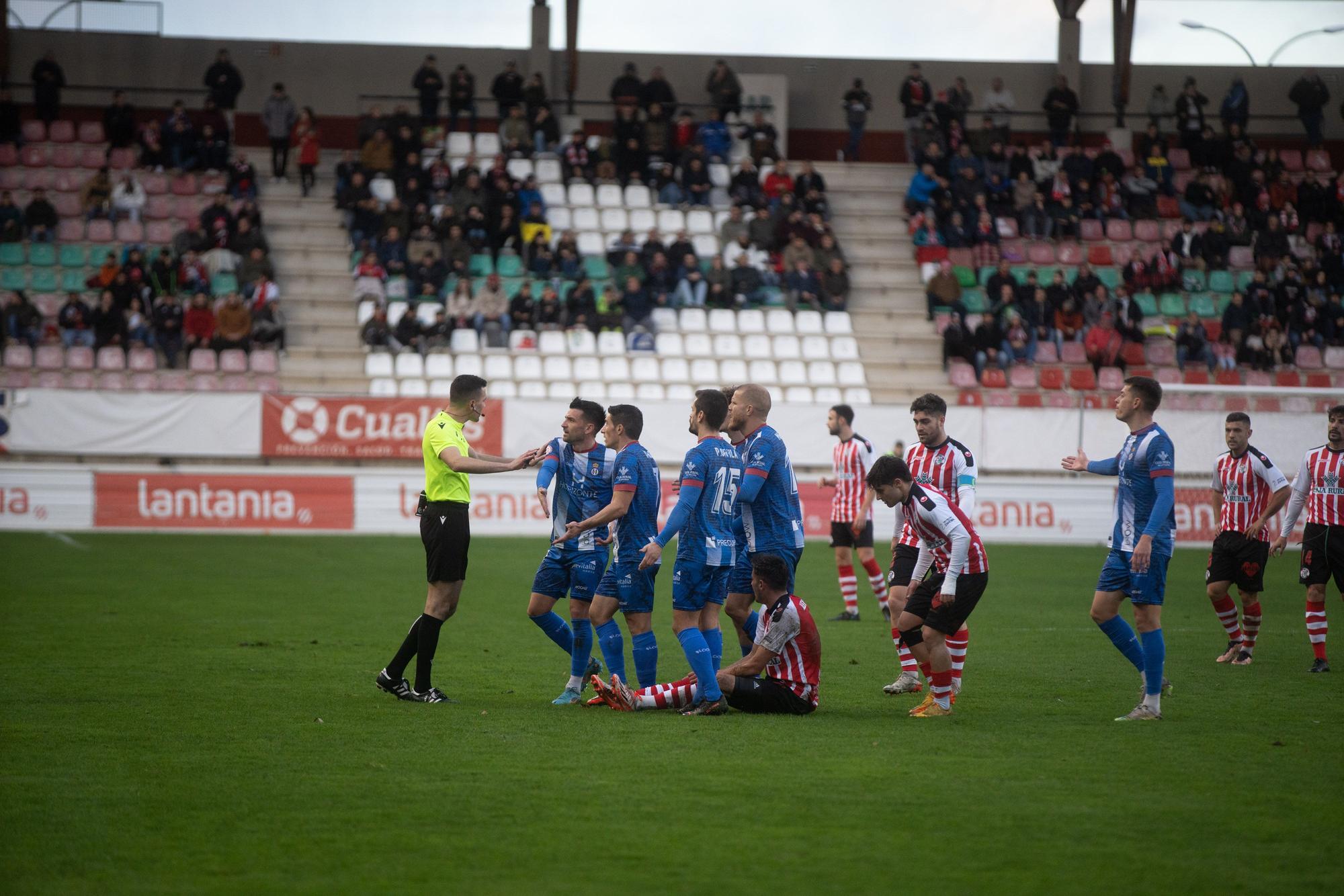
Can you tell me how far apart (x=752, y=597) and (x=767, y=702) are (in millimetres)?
834

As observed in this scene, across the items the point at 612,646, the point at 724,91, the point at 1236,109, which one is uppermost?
the point at 724,91

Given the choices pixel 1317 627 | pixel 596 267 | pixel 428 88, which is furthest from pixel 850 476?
pixel 428 88

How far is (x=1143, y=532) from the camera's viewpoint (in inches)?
319

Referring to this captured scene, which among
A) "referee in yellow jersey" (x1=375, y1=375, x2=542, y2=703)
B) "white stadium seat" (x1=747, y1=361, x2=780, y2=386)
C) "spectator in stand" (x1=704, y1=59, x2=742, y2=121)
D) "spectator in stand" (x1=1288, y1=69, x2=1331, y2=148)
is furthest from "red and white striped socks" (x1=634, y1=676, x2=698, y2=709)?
"spectator in stand" (x1=1288, y1=69, x2=1331, y2=148)

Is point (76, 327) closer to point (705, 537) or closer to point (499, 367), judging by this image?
point (499, 367)

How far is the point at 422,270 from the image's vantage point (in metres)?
26.6

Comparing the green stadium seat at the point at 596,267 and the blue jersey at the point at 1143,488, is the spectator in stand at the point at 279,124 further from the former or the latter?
the blue jersey at the point at 1143,488

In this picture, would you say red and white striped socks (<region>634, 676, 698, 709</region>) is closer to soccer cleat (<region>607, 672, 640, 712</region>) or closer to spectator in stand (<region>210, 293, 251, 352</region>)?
soccer cleat (<region>607, 672, 640, 712</region>)

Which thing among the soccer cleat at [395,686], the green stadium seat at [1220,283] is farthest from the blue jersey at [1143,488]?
the green stadium seat at [1220,283]

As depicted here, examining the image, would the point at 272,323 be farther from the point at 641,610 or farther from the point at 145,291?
the point at 641,610

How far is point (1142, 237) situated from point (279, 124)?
63.5 ft

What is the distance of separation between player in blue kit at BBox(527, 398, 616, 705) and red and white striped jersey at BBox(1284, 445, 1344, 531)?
19.2ft

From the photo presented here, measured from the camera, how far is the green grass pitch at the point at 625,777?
511cm

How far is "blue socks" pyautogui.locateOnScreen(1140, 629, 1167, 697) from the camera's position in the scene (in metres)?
8.20
